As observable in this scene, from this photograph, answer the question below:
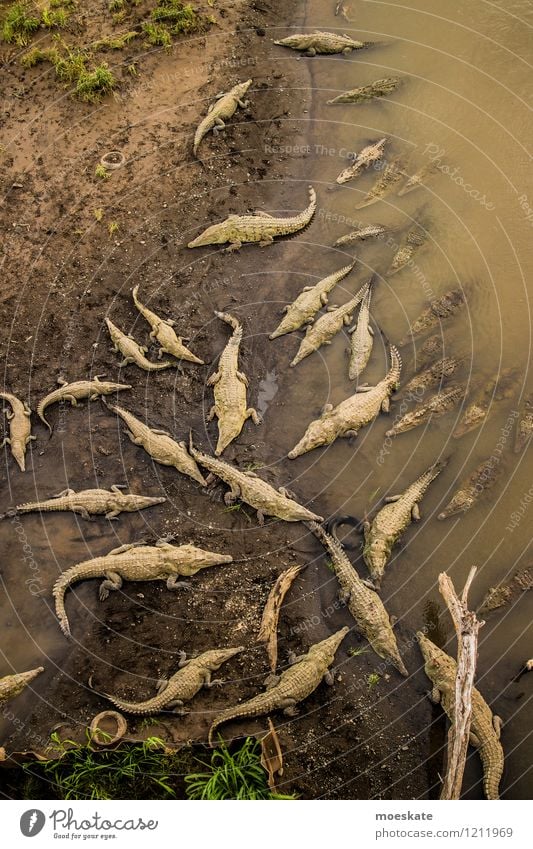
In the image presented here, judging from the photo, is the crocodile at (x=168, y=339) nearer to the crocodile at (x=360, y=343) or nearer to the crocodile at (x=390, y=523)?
the crocodile at (x=360, y=343)

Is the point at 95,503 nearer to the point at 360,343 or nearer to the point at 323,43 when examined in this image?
the point at 360,343

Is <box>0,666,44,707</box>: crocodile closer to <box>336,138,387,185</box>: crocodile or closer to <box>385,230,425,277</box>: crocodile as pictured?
<box>385,230,425,277</box>: crocodile

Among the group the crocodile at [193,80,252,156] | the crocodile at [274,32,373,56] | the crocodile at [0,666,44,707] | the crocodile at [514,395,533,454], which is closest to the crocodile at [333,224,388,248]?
the crocodile at [193,80,252,156]

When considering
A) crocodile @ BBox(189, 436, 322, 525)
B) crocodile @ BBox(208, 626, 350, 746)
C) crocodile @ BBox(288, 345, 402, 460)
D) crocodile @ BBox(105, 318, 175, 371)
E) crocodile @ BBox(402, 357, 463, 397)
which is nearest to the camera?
crocodile @ BBox(208, 626, 350, 746)

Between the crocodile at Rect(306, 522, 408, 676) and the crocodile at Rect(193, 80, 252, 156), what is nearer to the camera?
the crocodile at Rect(306, 522, 408, 676)
